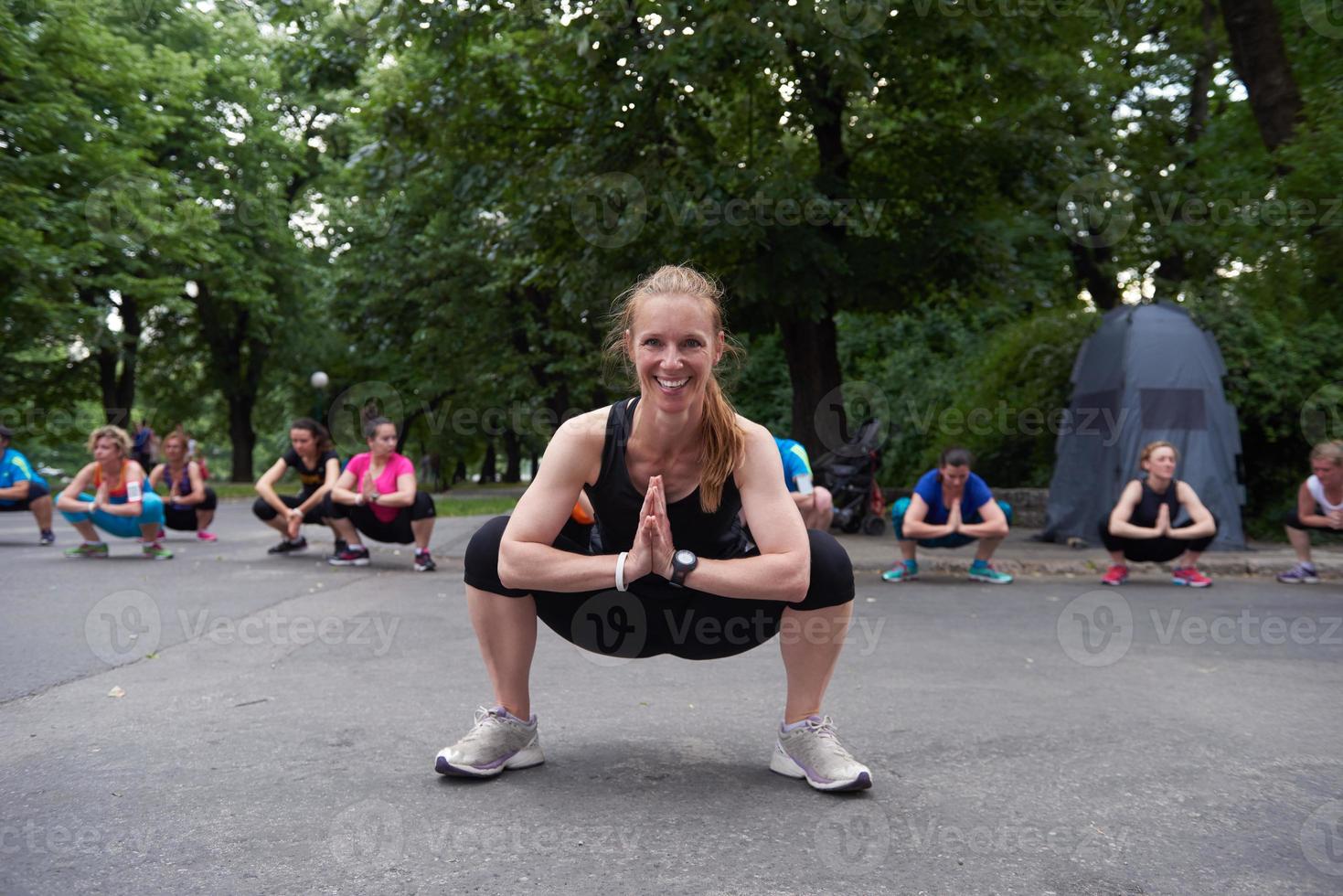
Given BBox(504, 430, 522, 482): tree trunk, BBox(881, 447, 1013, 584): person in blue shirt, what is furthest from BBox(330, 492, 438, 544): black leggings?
BBox(504, 430, 522, 482): tree trunk

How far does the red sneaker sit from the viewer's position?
1009cm

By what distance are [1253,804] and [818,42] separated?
8924mm

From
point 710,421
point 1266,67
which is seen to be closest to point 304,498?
point 710,421

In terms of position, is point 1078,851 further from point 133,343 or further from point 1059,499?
point 133,343

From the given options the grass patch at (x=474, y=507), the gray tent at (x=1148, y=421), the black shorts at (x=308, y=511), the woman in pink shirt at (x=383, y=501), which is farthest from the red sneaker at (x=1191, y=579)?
the grass patch at (x=474, y=507)

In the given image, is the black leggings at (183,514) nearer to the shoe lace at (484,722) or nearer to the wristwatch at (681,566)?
the shoe lace at (484,722)

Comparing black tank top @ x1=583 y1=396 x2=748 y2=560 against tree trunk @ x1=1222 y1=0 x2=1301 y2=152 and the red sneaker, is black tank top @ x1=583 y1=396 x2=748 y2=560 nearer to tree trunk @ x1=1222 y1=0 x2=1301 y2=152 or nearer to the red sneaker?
the red sneaker

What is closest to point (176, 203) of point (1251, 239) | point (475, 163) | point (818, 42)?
point (475, 163)

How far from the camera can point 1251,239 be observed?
1160cm

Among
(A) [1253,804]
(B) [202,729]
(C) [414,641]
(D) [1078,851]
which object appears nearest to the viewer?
(D) [1078,851]

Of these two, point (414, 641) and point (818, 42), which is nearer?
point (414, 641)

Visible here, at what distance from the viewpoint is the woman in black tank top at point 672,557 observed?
11.5 ft

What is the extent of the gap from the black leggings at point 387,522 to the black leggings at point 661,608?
7.33 m

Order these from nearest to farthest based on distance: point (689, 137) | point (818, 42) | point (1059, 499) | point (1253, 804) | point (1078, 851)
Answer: point (1078, 851) → point (1253, 804) → point (818, 42) → point (689, 137) → point (1059, 499)
